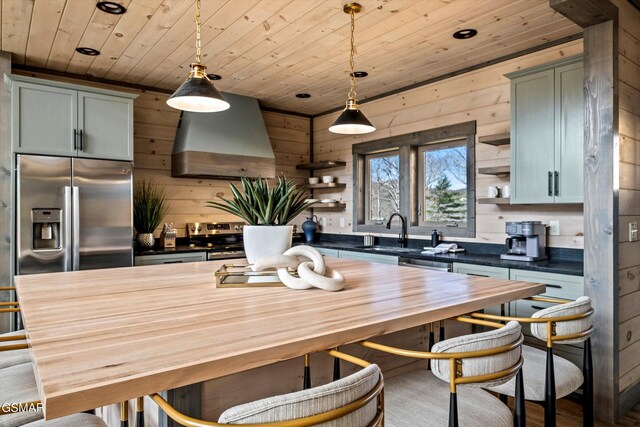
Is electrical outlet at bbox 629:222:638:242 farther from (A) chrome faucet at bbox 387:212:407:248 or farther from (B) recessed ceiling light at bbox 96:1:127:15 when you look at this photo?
(B) recessed ceiling light at bbox 96:1:127:15

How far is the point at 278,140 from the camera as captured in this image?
206 inches

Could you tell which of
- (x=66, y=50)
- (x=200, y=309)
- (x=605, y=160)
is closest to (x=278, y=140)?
(x=66, y=50)

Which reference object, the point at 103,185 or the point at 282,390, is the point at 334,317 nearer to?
the point at 282,390

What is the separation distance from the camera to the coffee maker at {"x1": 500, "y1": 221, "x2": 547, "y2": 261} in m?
2.96

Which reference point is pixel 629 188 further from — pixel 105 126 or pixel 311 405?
pixel 105 126

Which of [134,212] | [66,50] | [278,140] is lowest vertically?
[134,212]

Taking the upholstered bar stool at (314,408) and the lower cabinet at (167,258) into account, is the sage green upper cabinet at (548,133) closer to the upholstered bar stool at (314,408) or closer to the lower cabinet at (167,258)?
the upholstered bar stool at (314,408)

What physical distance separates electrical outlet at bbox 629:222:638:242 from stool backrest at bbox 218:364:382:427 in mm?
2309

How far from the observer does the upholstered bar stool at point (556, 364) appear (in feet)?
4.57

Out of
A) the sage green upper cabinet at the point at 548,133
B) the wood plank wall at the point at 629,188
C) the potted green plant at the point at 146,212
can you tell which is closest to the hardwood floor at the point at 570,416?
the wood plank wall at the point at 629,188

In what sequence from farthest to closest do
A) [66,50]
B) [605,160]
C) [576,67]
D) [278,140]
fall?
[278,140] < [66,50] < [576,67] < [605,160]

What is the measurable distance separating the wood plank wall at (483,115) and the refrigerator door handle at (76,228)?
2.73 meters

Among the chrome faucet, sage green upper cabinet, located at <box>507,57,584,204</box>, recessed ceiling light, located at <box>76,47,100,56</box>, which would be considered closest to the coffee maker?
sage green upper cabinet, located at <box>507,57,584,204</box>

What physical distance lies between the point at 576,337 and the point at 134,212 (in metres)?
3.71
